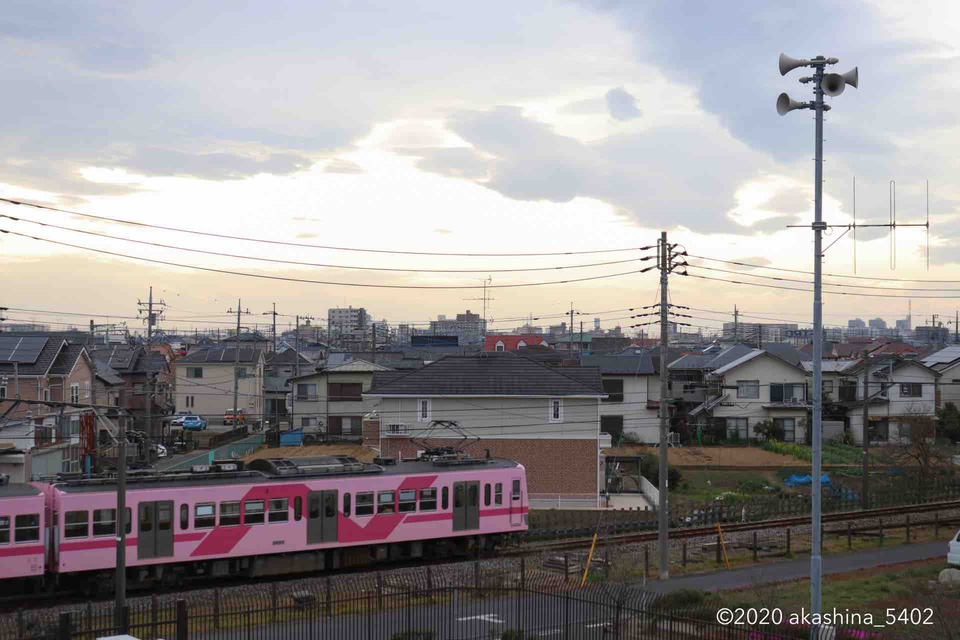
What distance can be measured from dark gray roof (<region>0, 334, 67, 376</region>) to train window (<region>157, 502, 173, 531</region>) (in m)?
21.7

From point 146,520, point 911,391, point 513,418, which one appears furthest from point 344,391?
point 911,391

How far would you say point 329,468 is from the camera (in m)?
21.2

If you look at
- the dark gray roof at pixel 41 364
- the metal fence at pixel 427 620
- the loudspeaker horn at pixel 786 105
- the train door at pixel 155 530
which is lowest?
the metal fence at pixel 427 620

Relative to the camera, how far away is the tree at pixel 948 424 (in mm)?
45875

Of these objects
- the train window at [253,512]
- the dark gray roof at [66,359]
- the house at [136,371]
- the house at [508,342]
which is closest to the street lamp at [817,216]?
the train window at [253,512]

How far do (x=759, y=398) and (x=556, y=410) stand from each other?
1909 centimetres

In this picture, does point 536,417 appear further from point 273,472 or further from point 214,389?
point 214,389

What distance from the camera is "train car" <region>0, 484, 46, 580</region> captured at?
17.1m

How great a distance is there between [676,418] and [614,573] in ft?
103

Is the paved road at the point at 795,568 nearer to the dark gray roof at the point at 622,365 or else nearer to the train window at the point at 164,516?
the train window at the point at 164,516

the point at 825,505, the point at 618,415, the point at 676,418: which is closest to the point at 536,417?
the point at 825,505

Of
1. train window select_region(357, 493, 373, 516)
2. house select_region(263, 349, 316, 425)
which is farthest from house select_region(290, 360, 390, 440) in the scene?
train window select_region(357, 493, 373, 516)

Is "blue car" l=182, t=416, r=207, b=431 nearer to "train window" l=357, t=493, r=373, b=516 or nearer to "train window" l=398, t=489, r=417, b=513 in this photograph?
Answer: "train window" l=398, t=489, r=417, b=513

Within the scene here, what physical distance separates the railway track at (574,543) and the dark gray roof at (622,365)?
19292mm
